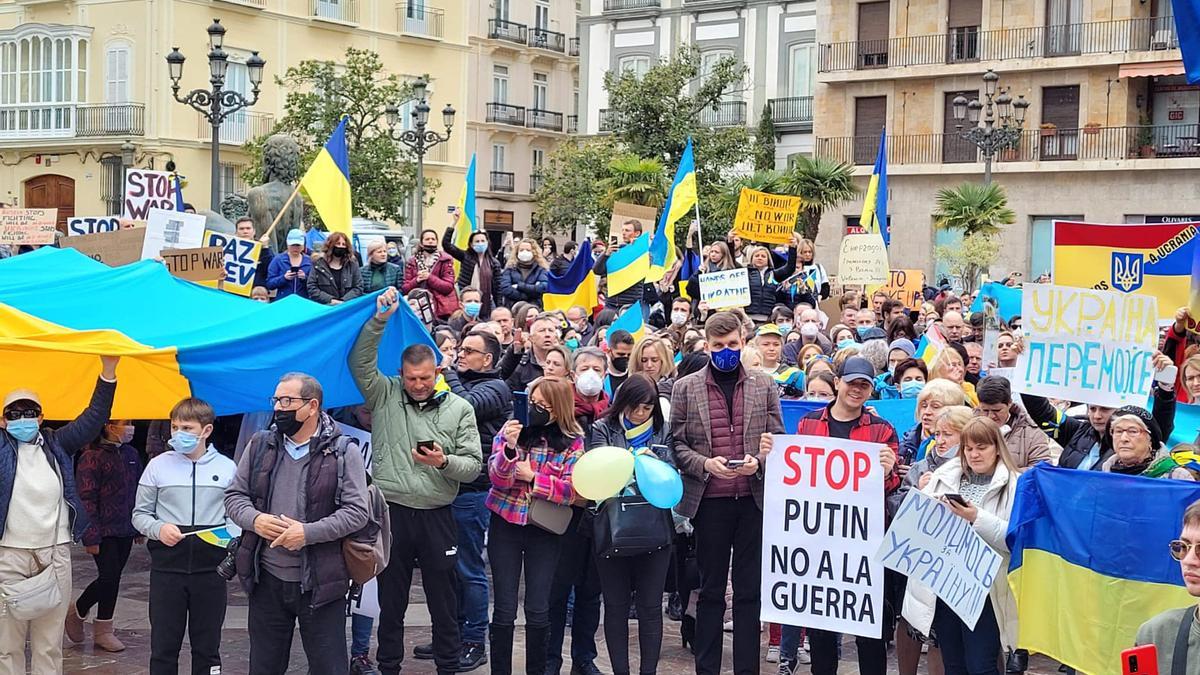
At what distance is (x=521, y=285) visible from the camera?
1550 centimetres

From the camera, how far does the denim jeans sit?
8.57 meters

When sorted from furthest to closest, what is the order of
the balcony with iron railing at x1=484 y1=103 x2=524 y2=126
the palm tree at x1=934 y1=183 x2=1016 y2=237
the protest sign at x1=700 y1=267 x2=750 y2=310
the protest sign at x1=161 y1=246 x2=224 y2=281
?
the balcony with iron railing at x1=484 y1=103 x2=524 y2=126 → the palm tree at x1=934 y1=183 x2=1016 y2=237 → the protest sign at x1=700 y1=267 x2=750 y2=310 → the protest sign at x1=161 y1=246 x2=224 y2=281

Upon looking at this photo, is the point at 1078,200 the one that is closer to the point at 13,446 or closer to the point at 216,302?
the point at 216,302

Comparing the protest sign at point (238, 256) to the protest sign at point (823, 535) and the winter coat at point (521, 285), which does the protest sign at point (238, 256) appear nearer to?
the winter coat at point (521, 285)

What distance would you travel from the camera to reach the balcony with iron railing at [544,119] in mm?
56625

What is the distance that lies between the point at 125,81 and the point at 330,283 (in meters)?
30.6

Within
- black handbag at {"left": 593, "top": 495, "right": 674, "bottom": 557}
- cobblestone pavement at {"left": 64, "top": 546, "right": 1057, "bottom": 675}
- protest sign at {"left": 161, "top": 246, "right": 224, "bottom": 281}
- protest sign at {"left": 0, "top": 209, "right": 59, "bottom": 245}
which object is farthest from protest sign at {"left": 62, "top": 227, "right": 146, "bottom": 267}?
black handbag at {"left": 593, "top": 495, "right": 674, "bottom": 557}

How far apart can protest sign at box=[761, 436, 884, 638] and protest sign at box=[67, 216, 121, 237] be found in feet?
27.7

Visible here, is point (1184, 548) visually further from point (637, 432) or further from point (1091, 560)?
point (637, 432)

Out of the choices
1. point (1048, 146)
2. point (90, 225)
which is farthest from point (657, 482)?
point (1048, 146)

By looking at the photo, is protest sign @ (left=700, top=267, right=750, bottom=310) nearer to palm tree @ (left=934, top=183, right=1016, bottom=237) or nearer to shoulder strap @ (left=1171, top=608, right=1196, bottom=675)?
shoulder strap @ (left=1171, top=608, right=1196, bottom=675)

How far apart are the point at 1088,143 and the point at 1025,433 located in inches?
1272

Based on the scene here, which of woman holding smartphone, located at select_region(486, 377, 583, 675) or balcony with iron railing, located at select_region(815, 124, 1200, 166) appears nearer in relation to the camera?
woman holding smartphone, located at select_region(486, 377, 583, 675)

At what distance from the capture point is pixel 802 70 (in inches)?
1875
